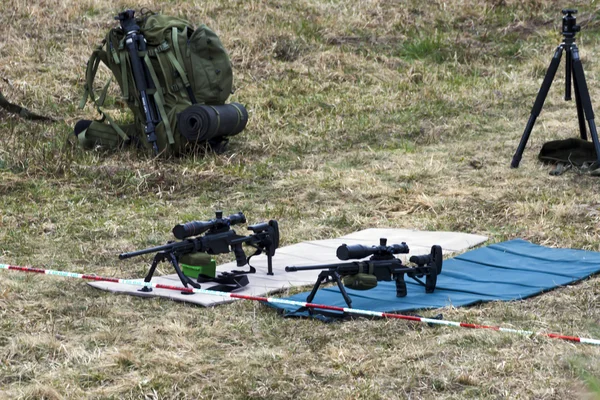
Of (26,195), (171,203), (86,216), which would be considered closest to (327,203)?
(171,203)

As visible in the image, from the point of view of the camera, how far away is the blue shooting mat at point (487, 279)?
4.35 m

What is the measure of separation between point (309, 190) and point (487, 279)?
2.47 meters

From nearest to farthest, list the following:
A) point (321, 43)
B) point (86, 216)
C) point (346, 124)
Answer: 1. point (86, 216)
2. point (346, 124)
3. point (321, 43)

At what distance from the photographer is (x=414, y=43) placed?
11.9 metres

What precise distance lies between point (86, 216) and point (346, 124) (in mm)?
3683

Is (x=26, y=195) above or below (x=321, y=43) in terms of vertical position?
below

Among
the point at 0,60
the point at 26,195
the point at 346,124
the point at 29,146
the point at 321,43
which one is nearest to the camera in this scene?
the point at 26,195

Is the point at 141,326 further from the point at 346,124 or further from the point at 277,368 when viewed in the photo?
the point at 346,124

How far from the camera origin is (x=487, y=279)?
189 inches

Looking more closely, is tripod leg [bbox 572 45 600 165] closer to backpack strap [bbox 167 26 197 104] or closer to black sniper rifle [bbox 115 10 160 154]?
backpack strap [bbox 167 26 197 104]

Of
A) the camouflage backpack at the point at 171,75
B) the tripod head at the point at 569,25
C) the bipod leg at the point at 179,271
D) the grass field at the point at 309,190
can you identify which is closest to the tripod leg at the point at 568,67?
the tripod head at the point at 569,25

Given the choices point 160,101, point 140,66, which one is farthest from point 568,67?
point 140,66

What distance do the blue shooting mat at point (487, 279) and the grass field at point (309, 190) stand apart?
0.13m

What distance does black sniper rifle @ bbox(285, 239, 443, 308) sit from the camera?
413cm
